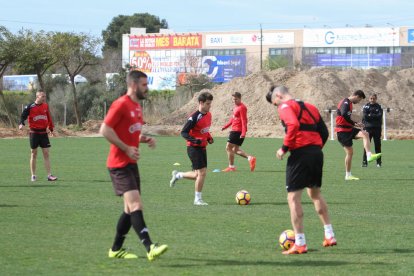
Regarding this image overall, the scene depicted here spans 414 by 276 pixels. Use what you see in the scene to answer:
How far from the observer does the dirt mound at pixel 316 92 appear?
2090 inches

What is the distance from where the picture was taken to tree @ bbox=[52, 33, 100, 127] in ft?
184

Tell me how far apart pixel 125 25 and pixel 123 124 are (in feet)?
416

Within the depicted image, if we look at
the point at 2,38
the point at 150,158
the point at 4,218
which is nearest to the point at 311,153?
the point at 4,218

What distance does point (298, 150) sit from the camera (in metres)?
9.62

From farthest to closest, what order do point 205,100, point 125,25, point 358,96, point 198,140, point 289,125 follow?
point 125,25
point 358,96
point 198,140
point 205,100
point 289,125

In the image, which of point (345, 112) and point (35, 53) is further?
point (35, 53)

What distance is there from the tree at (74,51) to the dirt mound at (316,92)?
6.86 metres

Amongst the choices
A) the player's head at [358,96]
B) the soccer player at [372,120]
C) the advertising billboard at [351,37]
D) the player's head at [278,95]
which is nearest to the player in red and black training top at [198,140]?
the player's head at [278,95]

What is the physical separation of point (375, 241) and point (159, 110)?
53.7 meters

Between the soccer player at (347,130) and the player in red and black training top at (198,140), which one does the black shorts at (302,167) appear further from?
the soccer player at (347,130)

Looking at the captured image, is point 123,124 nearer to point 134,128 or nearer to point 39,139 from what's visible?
point 134,128

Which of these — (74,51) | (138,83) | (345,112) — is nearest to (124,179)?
(138,83)

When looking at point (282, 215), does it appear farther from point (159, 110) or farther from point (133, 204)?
point (159, 110)

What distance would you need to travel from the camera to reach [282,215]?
13.1 m
